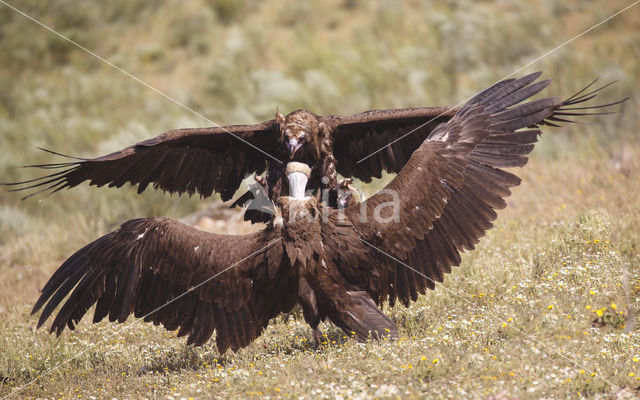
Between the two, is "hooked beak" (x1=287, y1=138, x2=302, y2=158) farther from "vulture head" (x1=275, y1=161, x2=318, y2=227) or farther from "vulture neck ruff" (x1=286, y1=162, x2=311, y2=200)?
"vulture head" (x1=275, y1=161, x2=318, y2=227)

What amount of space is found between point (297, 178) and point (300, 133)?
54 centimetres

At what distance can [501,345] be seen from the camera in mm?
5699

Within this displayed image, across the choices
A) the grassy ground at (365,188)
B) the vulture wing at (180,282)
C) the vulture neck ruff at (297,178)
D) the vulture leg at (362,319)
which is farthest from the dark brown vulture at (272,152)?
the grassy ground at (365,188)

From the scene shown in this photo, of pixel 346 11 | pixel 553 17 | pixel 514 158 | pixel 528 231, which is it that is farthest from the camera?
pixel 346 11

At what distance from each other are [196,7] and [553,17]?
12727 millimetres

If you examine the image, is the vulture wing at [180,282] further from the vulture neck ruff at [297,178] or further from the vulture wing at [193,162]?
the vulture wing at [193,162]

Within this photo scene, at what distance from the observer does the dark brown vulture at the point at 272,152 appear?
22.1 ft

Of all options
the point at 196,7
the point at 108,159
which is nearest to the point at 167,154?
the point at 108,159

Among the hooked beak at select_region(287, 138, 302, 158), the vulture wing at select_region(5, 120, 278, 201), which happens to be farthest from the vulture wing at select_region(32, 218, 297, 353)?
the hooked beak at select_region(287, 138, 302, 158)

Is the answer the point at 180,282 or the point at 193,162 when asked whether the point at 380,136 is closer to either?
the point at 193,162

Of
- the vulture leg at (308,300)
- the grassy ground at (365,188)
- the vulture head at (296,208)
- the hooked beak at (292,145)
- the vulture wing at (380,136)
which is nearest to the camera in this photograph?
the grassy ground at (365,188)

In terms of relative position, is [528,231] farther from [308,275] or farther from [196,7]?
[196,7]

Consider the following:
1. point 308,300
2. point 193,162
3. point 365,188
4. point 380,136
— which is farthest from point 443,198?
point 365,188

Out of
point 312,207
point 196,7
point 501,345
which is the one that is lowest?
point 501,345
